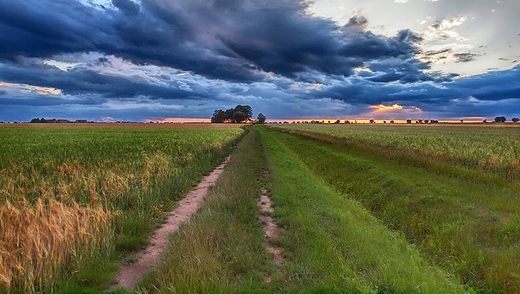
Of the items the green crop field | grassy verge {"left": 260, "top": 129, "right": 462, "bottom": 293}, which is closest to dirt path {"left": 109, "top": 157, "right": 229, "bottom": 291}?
the green crop field

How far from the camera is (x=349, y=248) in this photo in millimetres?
6570

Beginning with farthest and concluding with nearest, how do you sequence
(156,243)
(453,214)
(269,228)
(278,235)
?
(453,214) < (269,228) < (278,235) < (156,243)

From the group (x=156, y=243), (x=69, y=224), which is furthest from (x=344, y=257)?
(x=69, y=224)

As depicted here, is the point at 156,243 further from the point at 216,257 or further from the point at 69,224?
the point at 216,257

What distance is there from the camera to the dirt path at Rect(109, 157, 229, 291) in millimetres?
5581

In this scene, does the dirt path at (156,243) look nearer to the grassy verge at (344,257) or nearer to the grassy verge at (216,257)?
the grassy verge at (216,257)

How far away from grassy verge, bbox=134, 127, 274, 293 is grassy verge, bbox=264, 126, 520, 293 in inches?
189

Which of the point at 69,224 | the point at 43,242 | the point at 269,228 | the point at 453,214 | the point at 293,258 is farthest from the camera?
the point at 453,214

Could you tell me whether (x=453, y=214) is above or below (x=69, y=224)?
below

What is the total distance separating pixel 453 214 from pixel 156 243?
31.3 feet

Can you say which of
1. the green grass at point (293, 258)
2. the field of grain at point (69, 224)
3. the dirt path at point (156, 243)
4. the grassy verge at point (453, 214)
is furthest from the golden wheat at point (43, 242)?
the grassy verge at point (453, 214)

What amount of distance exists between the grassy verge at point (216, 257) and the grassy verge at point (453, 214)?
15.8 ft

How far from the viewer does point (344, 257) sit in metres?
6.20

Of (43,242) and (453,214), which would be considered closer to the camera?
(43,242)
